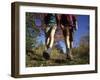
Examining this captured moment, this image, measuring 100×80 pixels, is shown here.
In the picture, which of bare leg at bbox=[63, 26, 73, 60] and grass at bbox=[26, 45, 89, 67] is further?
bare leg at bbox=[63, 26, 73, 60]

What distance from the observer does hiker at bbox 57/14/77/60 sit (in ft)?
6.91

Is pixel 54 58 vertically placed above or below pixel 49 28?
below

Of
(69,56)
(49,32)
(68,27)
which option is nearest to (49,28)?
(49,32)

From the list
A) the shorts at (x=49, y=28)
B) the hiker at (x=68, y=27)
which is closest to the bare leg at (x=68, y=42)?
the hiker at (x=68, y=27)

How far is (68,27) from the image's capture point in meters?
2.13

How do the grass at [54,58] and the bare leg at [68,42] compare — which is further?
the bare leg at [68,42]

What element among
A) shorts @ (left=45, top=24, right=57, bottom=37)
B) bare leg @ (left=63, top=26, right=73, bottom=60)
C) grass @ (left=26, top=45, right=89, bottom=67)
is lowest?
grass @ (left=26, top=45, right=89, bottom=67)

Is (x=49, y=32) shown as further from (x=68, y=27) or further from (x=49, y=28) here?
(x=68, y=27)

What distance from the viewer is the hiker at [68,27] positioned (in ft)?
6.91

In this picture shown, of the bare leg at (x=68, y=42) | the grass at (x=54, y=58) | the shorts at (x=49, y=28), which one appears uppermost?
the shorts at (x=49, y=28)

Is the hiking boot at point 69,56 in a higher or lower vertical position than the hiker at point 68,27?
lower

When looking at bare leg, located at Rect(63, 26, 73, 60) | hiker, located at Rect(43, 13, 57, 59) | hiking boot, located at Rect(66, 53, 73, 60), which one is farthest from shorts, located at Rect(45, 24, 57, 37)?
hiking boot, located at Rect(66, 53, 73, 60)

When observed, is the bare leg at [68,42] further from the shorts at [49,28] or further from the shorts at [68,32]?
the shorts at [49,28]

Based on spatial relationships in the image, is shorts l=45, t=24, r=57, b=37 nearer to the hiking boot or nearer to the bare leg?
the bare leg
